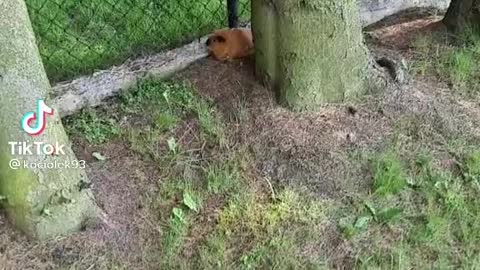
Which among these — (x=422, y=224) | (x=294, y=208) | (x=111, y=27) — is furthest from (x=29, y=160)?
(x=111, y=27)

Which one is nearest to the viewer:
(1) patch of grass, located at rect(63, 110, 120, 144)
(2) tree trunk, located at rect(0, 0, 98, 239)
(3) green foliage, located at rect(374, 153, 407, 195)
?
(2) tree trunk, located at rect(0, 0, 98, 239)

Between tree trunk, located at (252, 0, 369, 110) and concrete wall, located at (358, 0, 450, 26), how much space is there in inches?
38.0

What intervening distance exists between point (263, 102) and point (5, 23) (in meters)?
1.24

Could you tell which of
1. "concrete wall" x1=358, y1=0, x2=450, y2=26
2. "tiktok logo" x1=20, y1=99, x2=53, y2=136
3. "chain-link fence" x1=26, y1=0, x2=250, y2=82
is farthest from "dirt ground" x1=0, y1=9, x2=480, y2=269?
"concrete wall" x1=358, y1=0, x2=450, y2=26

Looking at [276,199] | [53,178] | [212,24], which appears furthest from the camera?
[212,24]

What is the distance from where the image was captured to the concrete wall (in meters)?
4.25

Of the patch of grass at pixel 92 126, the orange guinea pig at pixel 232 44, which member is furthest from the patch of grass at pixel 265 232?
the orange guinea pig at pixel 232 44

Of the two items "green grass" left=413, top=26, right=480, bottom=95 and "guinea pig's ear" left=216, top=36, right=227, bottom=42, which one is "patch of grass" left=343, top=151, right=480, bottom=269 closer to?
"green grass" left=413, top=26, right=480, bottom=95

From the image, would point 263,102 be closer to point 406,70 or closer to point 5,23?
point 406,70

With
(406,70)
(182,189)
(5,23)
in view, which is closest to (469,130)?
(406,70)

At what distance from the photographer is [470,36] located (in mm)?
3777

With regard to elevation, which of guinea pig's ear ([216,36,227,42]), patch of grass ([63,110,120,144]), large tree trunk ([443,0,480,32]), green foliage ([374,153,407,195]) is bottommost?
green foliage ([374,153,407,195])

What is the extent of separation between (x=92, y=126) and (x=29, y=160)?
0.75 metres

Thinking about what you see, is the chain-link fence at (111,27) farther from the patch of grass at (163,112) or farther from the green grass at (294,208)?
the green grass at (294,208)
